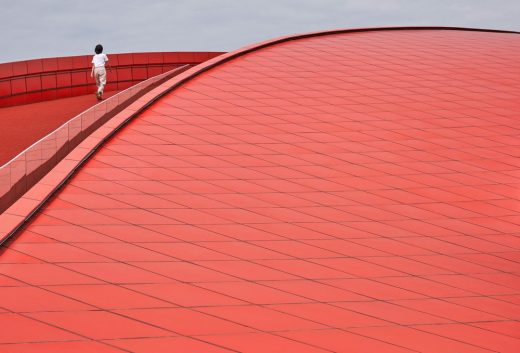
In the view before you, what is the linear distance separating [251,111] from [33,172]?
4.11m

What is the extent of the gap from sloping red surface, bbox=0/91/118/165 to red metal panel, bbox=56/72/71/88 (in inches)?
16.9

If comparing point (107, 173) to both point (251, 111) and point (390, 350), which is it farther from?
point (390, 350)

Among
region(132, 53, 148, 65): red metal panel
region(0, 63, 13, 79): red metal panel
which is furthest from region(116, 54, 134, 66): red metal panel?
region(0, 63, 13, 79): red metal panel

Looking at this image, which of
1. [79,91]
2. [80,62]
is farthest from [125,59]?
[79,91]

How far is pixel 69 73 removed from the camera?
826 inches

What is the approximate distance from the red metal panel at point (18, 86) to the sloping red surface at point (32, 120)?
393 mm

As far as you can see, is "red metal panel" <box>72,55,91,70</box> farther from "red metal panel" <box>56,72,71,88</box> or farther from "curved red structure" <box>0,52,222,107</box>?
"red metal panel" <box>56,72,71,88</box>

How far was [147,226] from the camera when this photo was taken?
29.1 feet

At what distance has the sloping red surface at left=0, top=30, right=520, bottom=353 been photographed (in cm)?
711

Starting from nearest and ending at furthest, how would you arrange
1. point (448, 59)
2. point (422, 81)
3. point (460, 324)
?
point (460, 324) < point (422, 81) < point (448, 59)

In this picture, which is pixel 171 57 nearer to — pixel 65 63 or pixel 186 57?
pixel 186 57

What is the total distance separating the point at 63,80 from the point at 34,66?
0.87 m

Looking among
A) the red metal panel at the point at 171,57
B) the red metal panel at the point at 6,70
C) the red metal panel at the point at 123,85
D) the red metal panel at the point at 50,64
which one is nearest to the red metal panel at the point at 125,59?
the red metal panel at the point at 123,85

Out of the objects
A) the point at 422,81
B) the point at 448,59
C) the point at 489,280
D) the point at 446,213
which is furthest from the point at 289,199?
the point at 448,59
